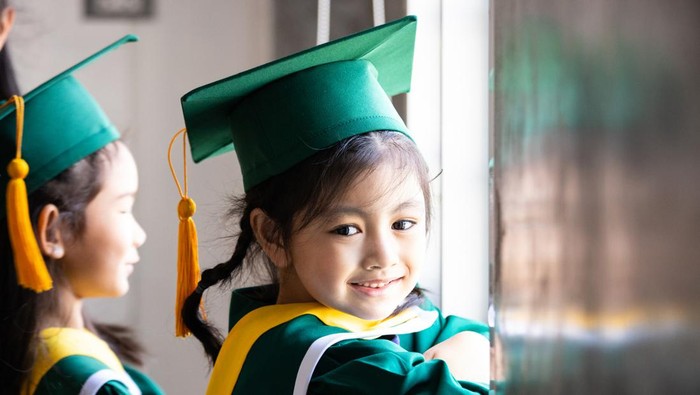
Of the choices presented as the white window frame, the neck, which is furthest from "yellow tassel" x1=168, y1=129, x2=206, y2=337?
the white window frame

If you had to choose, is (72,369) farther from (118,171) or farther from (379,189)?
(379,189)

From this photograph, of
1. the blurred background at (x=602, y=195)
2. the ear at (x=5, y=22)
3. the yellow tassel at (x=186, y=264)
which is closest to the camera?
the blurred background at (x=602, y=195)

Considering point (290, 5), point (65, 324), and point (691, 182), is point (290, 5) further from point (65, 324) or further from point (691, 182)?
point (691, 182)

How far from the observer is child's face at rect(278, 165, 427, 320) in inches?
33.9

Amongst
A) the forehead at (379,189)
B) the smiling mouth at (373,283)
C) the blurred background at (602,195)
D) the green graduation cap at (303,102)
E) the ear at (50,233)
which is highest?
the blurred background at (602,195)

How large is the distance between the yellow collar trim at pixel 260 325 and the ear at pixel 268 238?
0.05 metres

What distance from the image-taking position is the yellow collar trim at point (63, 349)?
4.06 ft

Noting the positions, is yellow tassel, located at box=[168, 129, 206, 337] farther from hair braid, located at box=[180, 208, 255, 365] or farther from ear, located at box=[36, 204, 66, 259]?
ear, located at box=[36, 204, 66, 259]

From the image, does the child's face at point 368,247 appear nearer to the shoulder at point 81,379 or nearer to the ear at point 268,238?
the ear at point 268,238

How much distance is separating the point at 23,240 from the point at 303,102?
0.55 meters

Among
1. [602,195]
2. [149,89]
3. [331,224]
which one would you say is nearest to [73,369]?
[331,224]

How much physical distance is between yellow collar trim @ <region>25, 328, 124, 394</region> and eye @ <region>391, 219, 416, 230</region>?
587 mm

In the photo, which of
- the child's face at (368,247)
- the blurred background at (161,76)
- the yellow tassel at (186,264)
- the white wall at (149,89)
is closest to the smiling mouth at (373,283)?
the child's face at (368,247)

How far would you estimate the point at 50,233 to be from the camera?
4.33ft
